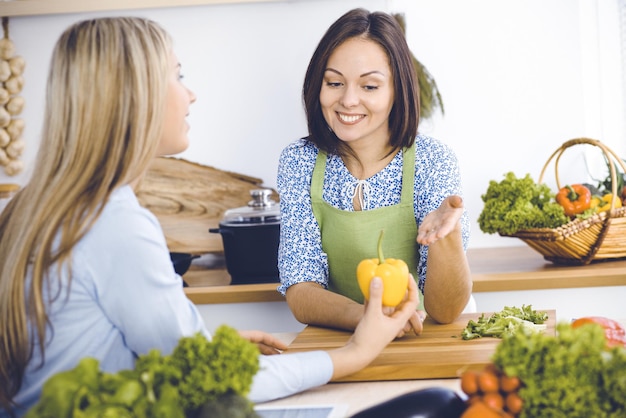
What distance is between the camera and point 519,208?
2734 millimetres

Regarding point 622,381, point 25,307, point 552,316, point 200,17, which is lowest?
point 552,316

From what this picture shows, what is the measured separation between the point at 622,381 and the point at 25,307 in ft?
2.67

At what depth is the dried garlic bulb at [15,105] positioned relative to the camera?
327cm

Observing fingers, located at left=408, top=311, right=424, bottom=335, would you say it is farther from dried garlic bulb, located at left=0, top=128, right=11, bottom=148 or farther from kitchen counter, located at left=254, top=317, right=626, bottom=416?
dried garlic bulb, located at left=0, top=128, right=11, bottom=148

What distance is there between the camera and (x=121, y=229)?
1.22 metres

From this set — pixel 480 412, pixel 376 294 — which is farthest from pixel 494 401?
pixel 376 294

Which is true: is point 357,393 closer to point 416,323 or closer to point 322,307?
point 416,323

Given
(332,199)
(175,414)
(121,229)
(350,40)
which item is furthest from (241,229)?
(175,414)

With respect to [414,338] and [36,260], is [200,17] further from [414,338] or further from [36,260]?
[36,260]

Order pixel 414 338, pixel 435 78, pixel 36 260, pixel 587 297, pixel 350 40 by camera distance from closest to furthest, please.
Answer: pixel 36 260 < pixel 414 338 < pixel 350 40 < pixel 587 297 < pixel 435 78

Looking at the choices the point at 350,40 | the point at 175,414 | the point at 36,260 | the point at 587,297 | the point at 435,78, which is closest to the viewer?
the point at 175,414

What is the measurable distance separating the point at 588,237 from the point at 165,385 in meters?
2.03

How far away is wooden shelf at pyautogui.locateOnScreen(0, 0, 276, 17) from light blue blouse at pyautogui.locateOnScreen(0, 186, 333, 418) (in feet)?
6.73

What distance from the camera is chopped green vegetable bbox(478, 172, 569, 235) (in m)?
2.73
